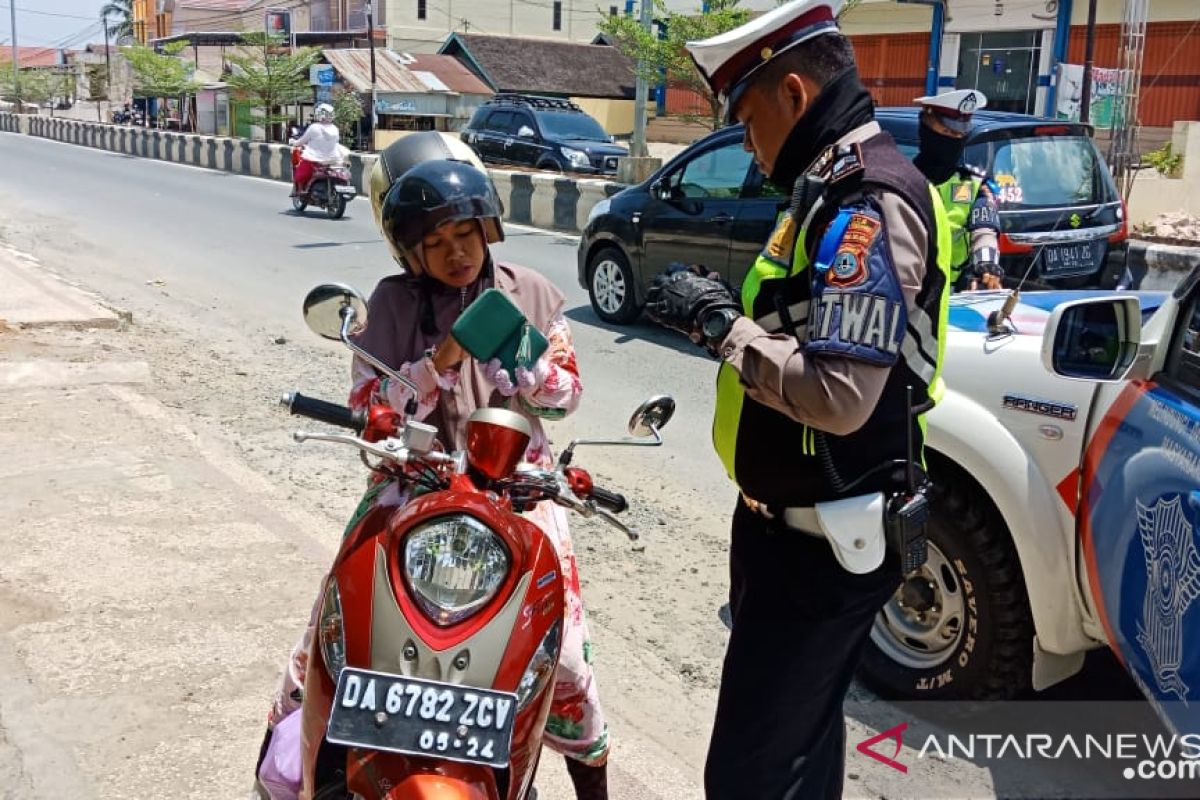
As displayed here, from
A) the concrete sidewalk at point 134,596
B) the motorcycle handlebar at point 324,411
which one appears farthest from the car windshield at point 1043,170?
the motorcycle handlebar at point 324,411

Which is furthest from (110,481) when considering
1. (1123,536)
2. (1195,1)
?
(1195,1)

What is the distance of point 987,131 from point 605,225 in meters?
3.49

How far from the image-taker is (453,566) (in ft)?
6.57

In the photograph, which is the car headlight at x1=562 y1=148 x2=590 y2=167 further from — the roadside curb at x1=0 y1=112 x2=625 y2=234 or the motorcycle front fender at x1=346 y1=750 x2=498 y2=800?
the motorcycle front fender at x1=346 y1=750 x2=498 y2=800

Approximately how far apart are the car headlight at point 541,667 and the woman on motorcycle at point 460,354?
15.3 inches

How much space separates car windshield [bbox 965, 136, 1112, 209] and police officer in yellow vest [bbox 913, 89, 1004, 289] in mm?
921

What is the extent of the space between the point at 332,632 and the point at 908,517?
1109 millimetres

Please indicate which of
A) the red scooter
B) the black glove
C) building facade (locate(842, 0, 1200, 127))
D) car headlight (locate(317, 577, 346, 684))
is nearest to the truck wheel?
the black glove

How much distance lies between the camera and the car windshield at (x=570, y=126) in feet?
74.3

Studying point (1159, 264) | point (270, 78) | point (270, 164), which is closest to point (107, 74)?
point (270, 78)

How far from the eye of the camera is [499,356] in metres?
2.35

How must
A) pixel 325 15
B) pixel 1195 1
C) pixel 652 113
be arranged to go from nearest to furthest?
pixel 1195 1 → pixel 652 113 → pixel 325 15

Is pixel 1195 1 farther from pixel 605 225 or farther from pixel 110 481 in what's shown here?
pixel 110 481

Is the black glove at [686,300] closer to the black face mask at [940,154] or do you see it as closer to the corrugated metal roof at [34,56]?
the black face mask at [940,154]
